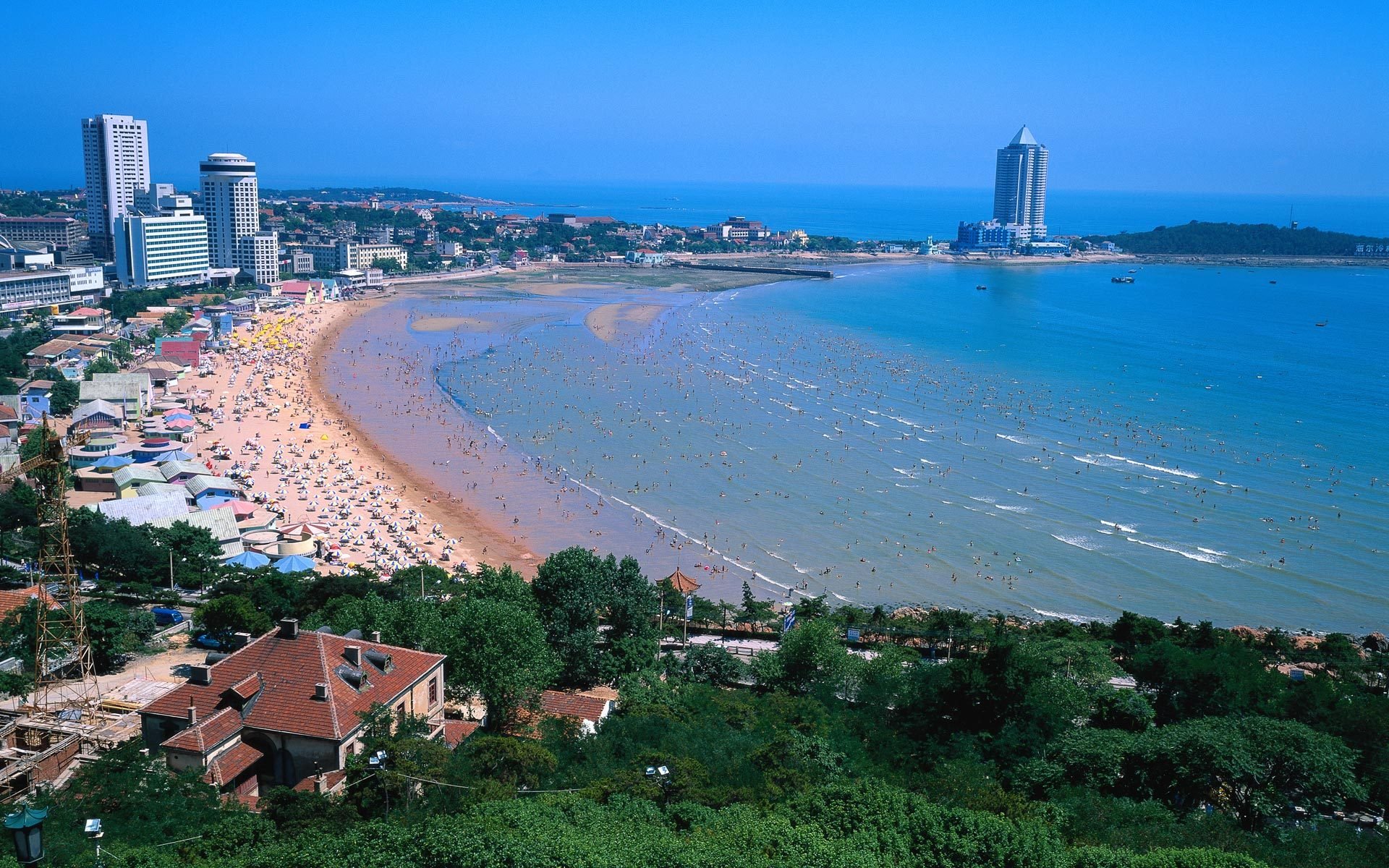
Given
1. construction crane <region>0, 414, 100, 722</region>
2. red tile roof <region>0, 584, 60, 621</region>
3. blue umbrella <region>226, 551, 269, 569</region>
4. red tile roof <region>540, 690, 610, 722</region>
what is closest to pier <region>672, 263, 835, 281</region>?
blue umbrella <region>226, 551, 269, 569</region>

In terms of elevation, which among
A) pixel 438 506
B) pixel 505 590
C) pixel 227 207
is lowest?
pixel 438 506

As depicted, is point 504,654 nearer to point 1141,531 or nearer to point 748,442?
point 1141,531

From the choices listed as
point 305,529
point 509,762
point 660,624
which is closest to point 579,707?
point 509,762

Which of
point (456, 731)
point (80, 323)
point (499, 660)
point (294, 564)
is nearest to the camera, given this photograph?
point (456, 731)

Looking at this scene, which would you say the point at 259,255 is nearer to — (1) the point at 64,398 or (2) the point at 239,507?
(1) the point at 64,398

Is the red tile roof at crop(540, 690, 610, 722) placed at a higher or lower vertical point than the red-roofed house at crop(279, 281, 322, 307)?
A: lower

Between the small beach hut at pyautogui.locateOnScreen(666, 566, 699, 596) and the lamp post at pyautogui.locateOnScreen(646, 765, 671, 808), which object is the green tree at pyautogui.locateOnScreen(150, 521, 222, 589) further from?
the lamp post at pyautogui.locateOnScreen(646, 765, 671, 808)
